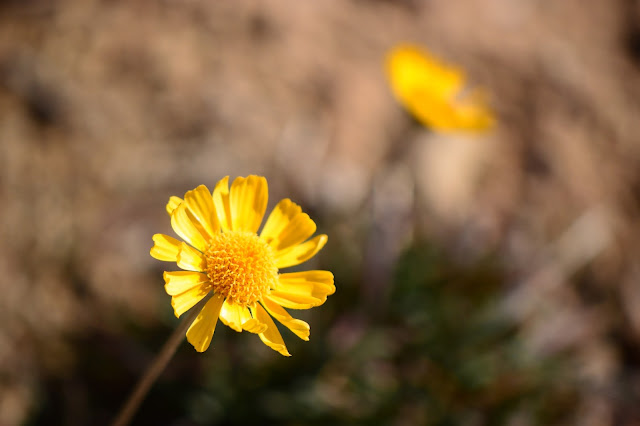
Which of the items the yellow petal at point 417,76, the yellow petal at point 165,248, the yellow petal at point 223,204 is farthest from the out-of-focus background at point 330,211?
the yellow petal at point 165,248

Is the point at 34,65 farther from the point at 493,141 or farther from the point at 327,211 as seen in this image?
the point at 493,141

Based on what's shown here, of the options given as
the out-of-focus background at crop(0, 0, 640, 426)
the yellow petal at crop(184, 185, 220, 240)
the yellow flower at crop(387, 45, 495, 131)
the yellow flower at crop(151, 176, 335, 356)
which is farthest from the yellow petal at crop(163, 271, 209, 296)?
the yellow flower at crop(387, 45, 495, 131)

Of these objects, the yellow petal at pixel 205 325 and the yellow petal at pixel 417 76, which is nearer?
the yellow petal at pixel 205 325

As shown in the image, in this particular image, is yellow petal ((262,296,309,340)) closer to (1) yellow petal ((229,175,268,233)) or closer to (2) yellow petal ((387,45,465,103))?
(1) yellow petal ((229,175,268,233))

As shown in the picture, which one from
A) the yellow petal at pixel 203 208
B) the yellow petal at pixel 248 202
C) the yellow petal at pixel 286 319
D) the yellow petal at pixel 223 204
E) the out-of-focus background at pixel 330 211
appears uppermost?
the out-of-focus background at pixel 330 211

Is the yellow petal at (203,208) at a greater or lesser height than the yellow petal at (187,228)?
greater

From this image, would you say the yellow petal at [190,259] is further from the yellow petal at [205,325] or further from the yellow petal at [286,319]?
the yellow petal at [286,319]
